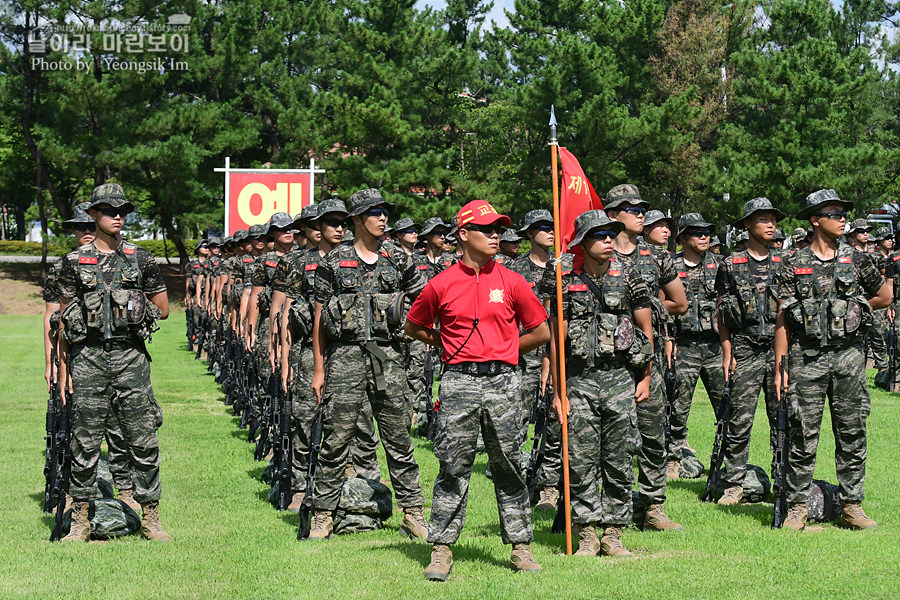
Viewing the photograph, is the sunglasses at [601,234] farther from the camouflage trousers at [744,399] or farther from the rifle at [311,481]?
the camouflage trousers at [744,399]

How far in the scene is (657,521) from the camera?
8445 millimetres

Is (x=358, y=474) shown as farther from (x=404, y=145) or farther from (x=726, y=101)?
(x=726, y=101)

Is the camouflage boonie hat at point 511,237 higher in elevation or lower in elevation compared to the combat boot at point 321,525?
higher

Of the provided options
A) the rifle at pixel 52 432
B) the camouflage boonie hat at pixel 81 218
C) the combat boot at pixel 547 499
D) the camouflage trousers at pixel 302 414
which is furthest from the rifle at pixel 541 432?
the camouflage boonie hat at pixel 81 218

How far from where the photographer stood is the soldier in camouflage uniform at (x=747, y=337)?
9.45m

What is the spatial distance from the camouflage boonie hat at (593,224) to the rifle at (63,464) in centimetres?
404

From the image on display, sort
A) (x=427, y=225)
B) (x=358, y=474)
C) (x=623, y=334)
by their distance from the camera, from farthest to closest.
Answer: (x=427, y=225) < (x=358, y=474) < (x=623, y=334)

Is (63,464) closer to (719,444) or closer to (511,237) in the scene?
(719,444)

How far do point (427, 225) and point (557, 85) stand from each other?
22.3 metres

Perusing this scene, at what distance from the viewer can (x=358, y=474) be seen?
934 cm

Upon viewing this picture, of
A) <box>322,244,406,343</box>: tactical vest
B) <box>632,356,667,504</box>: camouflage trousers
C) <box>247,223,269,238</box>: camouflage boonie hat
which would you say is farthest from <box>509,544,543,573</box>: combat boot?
<box>247,223,269,238</box>: camouflage boonie hat

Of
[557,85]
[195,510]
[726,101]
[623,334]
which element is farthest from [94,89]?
[623,334]

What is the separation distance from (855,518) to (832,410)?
844mm

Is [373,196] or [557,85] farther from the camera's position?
[557,85]
